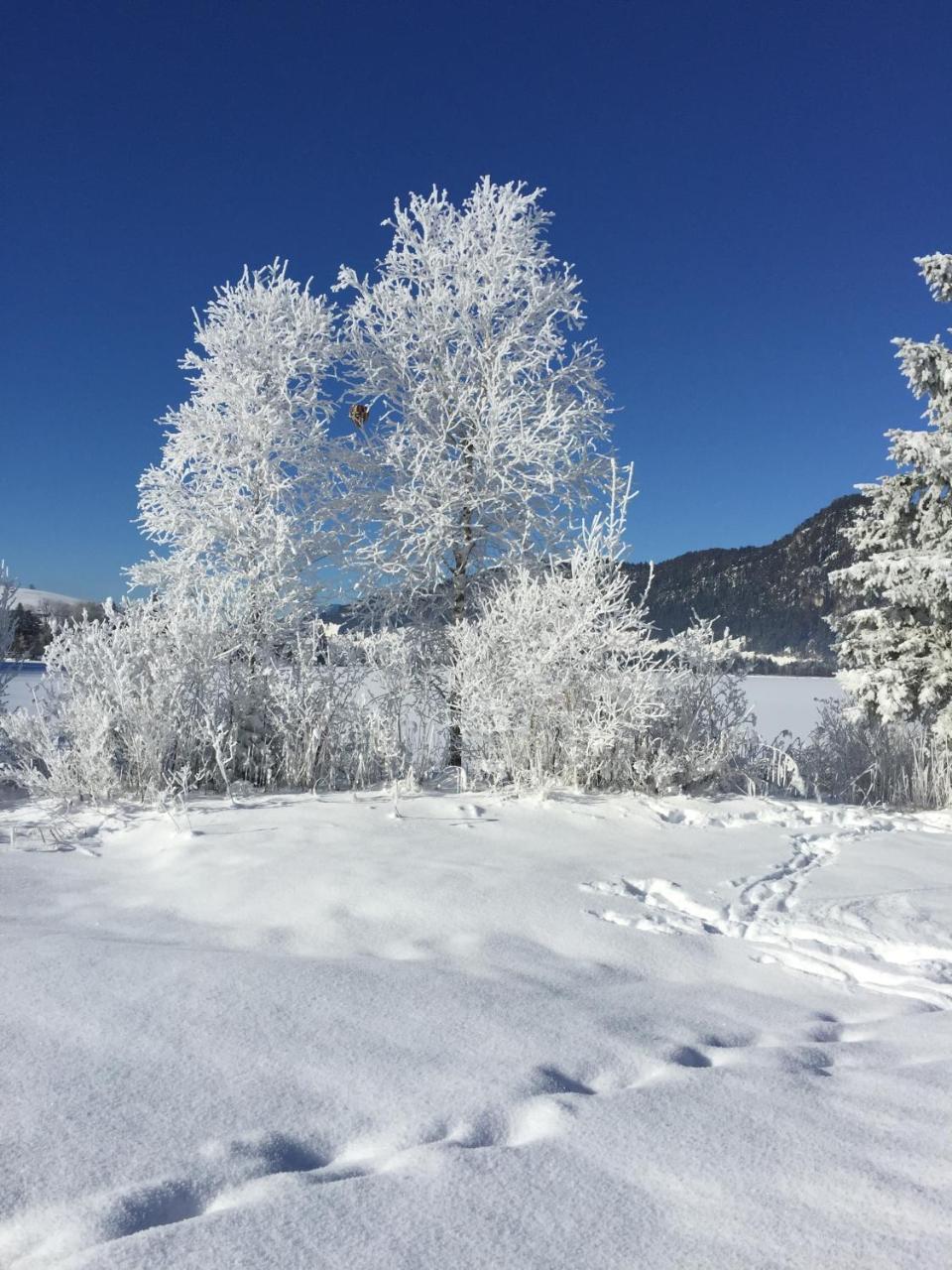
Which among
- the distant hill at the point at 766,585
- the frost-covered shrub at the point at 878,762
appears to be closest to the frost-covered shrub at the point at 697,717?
the frost-covered shrub at the point at 878,762

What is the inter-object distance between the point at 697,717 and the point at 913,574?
3616 millimetres

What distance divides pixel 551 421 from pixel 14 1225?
873 centimetres

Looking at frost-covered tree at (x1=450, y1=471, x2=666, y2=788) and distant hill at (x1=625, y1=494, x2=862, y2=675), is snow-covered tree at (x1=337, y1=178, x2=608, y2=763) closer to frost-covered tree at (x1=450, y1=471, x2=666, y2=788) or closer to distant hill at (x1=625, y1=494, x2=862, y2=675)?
frost-covered tree at (x1=450, y1=471, x2=666, y2=788)

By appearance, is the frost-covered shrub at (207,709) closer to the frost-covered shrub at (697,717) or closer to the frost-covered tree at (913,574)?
the frost-covered shrub at (697,717)

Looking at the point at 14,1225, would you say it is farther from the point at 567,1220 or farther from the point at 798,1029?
the point at 798,1029

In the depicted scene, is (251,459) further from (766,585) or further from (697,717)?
(766,585)

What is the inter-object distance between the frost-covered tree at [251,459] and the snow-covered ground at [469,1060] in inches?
176

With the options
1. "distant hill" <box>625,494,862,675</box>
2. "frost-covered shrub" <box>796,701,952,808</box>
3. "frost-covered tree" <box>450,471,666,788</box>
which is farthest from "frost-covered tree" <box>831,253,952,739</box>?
"distant hill" <box>625,494,862,675</box>

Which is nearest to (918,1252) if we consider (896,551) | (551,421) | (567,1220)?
(567,1220)

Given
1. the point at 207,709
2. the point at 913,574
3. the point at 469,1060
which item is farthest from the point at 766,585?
the point at 469,1060

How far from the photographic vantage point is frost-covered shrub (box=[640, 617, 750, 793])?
684 cm

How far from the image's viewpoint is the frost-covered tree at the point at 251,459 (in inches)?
339

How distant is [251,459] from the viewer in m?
8.97

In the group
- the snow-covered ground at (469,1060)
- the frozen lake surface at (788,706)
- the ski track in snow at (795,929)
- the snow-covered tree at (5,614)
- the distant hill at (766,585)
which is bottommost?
the ski track in snow at (795,929)
